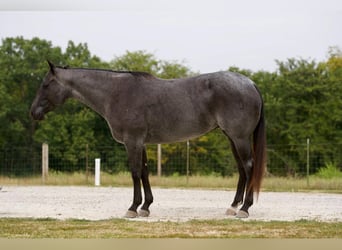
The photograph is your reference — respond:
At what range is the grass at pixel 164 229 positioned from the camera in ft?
23.5

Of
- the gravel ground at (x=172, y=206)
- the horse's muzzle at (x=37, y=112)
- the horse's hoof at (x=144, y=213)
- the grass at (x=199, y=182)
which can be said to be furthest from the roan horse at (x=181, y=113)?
the grass at (x=199, y=182)

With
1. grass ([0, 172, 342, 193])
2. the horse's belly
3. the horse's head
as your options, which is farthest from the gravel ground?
grass ([0, 172, 342, 193])

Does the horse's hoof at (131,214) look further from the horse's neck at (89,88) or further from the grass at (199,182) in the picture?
the grass at (199,182)

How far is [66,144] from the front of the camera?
2741 centimetres

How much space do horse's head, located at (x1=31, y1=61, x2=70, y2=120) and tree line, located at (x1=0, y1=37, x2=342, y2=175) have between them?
15.0 metres

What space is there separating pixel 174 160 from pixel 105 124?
4.03 m

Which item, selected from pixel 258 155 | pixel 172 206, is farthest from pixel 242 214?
pixel 172 206

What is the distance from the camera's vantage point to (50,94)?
10.1 m

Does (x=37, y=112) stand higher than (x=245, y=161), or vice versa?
(x=37, y=112)

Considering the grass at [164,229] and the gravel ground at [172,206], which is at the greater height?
the gravel ground at [172,206]

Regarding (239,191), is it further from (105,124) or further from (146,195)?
(105,124)

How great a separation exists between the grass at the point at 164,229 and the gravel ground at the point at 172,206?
2.28 feet

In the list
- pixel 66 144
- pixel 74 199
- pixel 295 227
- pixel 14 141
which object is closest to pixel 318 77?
pixel 66 144

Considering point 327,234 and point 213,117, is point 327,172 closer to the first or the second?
point 213,117
